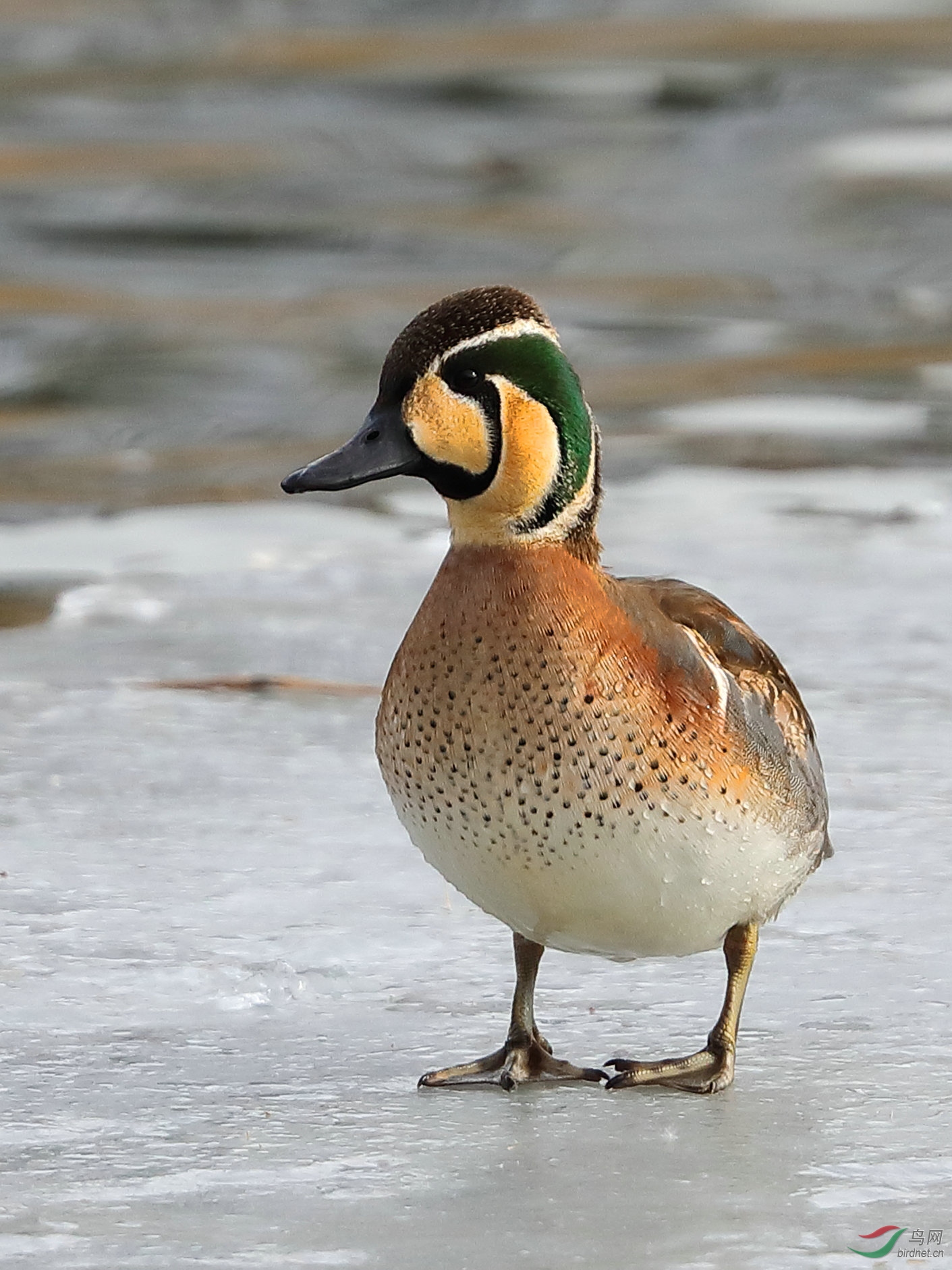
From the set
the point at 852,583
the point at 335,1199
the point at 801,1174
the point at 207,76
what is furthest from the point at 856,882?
the point at 207,76

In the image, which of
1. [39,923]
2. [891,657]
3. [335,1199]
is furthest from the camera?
[891,657]

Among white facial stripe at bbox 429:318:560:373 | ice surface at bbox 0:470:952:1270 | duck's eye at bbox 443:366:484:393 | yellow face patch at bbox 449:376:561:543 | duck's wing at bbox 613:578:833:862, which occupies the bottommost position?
ice surface at bbox 0:470:952:1270

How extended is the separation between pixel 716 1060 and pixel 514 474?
37.5 inches

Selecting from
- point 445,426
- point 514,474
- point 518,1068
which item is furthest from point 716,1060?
point 445,426

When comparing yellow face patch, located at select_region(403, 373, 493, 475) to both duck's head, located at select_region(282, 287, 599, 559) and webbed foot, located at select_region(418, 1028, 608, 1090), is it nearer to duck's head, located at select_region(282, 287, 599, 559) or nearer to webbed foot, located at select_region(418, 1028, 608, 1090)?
duck's head, located at select_region(282, 287, 599, 559)

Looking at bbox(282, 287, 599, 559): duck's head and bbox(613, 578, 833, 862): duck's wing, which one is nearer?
bbox(282, 287, 599, 559): duck's head

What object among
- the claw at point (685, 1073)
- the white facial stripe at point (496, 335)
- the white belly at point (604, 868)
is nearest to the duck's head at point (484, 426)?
the white facial stripe at point (496, 335)

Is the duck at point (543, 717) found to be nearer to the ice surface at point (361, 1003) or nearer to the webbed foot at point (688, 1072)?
the webbed foot at point (688, 1072)

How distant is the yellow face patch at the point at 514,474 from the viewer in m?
3.51

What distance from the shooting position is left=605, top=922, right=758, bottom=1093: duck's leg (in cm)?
358

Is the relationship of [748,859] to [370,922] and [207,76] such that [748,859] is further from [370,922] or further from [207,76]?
[207,76]

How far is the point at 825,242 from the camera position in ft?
43.7

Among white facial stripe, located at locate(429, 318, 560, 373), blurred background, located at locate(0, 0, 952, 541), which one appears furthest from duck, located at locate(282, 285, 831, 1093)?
blurred background, located at locate(0, 0, 952, 541)

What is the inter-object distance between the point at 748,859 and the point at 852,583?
11.6 ft
